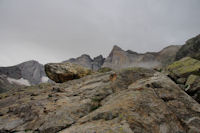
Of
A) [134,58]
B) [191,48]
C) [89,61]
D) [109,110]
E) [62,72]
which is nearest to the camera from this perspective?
[109,110]

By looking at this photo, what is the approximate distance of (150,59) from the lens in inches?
5428

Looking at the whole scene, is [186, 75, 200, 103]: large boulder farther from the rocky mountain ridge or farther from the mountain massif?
the rocky mountain ridge

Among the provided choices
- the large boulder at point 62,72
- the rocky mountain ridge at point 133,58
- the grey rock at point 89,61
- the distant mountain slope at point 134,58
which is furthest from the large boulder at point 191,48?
the grey rock at point 89,61

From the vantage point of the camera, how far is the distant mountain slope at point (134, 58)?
434 feet

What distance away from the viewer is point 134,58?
15000cm

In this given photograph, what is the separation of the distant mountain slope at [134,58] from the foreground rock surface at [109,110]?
120999 millimetres

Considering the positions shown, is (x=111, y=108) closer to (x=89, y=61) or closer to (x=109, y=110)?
(x=109, y=110)

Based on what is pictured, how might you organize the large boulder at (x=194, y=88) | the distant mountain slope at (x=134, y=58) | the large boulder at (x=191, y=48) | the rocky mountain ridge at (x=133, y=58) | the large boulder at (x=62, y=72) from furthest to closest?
the distant mountain slope at (x=134, y=58), the rocky mountain ridge at (x=133, y=58), the large boulder at (x=191, y=48), the large boulder at (x=62, y=72), the large boulder at (x=194, y=88)

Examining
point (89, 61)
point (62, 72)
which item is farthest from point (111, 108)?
point (89, 61)

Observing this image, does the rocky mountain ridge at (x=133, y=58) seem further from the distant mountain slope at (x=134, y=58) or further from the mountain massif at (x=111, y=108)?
the mountain massif at (x=111, y=108)

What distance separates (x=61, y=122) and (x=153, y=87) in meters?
9.75

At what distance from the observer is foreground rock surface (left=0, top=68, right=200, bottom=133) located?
870 centimetres

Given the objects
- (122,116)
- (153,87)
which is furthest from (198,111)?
(122,116)

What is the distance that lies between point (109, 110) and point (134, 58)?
147m
